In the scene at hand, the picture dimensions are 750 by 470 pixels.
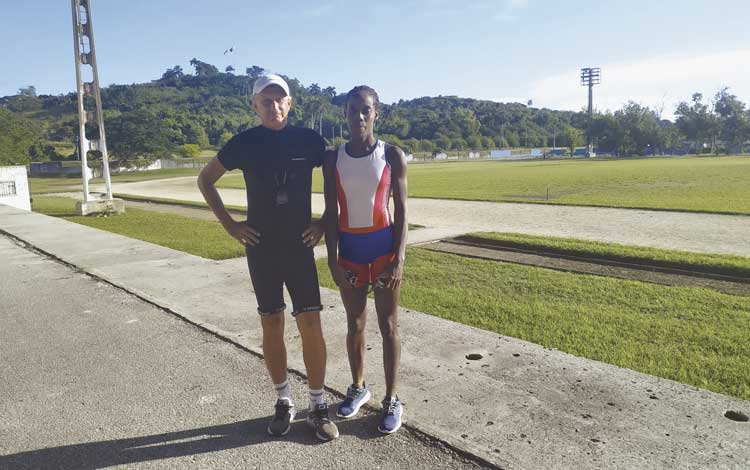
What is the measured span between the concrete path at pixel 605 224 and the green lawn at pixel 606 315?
11.3 feet

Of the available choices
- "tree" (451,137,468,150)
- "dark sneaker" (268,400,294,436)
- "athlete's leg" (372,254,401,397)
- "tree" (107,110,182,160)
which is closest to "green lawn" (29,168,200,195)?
"tree" (107,110,182,160)

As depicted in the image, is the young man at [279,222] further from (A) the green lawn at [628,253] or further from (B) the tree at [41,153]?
(B) the tree at [41,153]

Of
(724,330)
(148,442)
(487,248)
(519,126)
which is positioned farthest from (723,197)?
(519,126)

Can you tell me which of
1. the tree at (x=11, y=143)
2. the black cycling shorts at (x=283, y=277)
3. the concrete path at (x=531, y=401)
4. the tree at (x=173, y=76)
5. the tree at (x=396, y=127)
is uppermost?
the tree at (x=173, y=76)

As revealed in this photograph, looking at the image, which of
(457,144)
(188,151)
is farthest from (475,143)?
(188,151)

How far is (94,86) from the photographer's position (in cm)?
1587

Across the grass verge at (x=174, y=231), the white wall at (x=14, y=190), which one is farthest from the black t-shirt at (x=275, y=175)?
the white wall at (x=14, y=190)

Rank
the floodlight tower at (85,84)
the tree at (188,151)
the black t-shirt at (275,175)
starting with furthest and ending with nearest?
the tree at (188,151) < the floodlight tower at (85,84) < the black t-shirt at (275,175)

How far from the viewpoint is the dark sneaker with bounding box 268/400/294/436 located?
3.05m

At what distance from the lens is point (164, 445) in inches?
118

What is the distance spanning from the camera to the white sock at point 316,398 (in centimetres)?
312

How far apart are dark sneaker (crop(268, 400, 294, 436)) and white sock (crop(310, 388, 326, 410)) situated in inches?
4.8

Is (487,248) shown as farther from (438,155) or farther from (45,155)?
(438,155)

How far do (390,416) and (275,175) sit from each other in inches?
55.4
